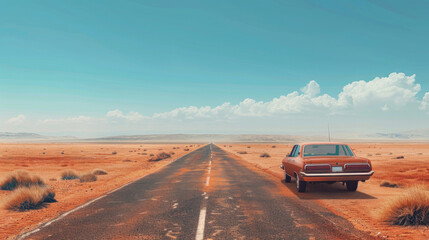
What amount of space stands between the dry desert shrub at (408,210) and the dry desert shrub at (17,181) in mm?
14502

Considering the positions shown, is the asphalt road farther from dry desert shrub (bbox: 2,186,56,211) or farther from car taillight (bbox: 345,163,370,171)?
car taillight (bbox: 345,163,370,171)

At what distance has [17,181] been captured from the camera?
46.9ft

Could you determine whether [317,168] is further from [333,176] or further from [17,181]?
[17,181]

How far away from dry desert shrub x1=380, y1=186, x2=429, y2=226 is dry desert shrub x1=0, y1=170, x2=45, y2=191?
14.5 m

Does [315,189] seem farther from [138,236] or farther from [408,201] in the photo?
[138,236]

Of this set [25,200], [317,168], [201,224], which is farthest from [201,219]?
[25,200]

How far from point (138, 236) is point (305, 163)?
6.23 meters

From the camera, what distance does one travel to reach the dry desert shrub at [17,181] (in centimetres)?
1413

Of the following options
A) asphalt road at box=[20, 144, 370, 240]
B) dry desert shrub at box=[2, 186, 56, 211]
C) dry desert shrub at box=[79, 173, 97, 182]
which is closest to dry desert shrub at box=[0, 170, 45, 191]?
dry desert shrub at box=[79, 173, 97, 182]

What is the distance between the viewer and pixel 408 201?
22.9ft

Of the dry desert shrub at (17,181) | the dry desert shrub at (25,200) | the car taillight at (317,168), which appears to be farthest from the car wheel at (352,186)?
the dry desert shrub at (17,181)

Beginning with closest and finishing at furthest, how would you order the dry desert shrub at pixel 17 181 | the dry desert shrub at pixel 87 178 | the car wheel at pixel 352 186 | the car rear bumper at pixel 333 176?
the car rear bumper at pixel 333 176 < the car wheel at pixel 352 186 < the dry desert shrub at pixel 17 181 < the dry desert shrub at pixel 87 178

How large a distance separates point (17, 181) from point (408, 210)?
52.9ft

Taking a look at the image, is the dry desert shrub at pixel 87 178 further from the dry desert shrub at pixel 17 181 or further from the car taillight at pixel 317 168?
the car taillight at pixel 317 168
